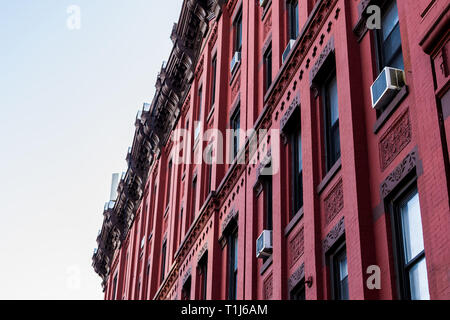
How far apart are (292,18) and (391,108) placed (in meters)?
9.93

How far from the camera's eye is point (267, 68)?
26469mm

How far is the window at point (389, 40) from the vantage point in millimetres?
16906

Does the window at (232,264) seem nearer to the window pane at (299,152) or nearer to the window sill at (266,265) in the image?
the window sill at (266,265)

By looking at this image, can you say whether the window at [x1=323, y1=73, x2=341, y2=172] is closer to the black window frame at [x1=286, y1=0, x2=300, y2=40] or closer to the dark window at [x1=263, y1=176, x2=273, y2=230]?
the dark window at [x1=263, y1=176, x2=273, y2=230]

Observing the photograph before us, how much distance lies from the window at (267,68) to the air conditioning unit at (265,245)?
582 cm

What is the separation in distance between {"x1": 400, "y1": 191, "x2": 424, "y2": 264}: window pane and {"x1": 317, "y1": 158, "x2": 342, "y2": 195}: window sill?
2916 mm

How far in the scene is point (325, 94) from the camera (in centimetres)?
2027

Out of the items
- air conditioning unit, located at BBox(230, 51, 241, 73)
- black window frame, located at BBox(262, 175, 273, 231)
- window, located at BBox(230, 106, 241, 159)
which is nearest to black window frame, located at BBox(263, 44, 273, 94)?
window, located at BBox(230, 106, 241, 159)

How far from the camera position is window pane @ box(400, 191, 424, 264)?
14228mm

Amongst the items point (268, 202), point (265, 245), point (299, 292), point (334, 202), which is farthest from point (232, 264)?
point (334, 202)

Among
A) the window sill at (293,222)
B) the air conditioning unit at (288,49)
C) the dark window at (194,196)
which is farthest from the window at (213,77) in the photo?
the window sill at (293,222)

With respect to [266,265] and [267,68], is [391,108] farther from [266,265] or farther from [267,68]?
[267,68]
